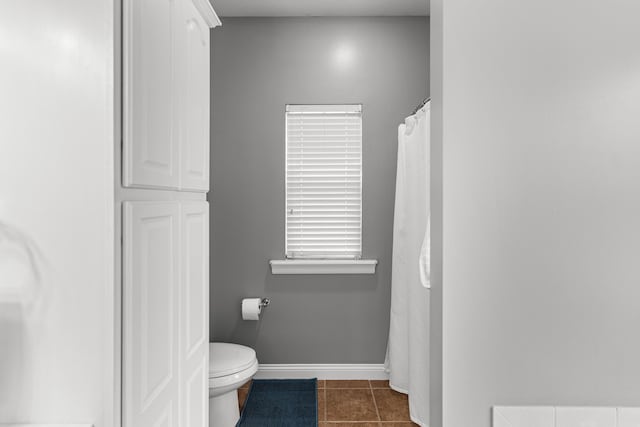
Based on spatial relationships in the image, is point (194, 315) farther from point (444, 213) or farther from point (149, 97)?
point (444, 213)

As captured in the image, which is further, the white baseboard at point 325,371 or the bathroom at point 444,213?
the white baseboard at point 325,371

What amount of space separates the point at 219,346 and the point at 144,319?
148 cm

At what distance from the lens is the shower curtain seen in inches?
99.7

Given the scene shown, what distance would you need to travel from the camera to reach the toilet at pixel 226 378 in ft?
7.39

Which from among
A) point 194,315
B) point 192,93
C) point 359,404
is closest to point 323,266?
point 359,404

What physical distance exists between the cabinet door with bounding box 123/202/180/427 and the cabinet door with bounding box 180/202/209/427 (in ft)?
0.25

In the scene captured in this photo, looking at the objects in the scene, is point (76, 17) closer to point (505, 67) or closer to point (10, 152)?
point (10, 152)

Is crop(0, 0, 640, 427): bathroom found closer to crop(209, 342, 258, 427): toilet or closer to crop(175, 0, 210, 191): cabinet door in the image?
crop(175, 0, 210, 191): cabinet door

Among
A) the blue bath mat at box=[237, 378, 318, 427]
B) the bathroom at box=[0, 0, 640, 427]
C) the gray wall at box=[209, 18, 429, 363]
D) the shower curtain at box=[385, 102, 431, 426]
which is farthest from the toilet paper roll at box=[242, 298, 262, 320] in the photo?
the bathroom at box=[0, 0, 640, 427]

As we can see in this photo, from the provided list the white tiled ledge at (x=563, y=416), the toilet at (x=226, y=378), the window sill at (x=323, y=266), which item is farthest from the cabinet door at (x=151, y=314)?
the window sill at (x=323, y=266)

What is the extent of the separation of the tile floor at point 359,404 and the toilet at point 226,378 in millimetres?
382

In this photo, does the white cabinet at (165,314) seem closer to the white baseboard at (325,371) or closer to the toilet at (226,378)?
the toilet at (226,378)

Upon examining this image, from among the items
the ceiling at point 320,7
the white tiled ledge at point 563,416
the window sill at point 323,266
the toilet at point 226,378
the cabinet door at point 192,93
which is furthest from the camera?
the window sill at point 323,266

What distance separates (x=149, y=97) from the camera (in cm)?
126
